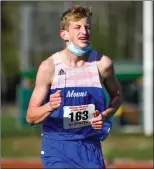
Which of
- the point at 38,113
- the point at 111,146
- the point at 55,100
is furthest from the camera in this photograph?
the point at 111,146

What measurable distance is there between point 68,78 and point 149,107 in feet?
50.2

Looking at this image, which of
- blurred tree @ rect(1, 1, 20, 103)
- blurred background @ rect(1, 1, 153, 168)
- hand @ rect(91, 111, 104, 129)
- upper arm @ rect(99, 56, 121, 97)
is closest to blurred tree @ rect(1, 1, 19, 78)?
blurred tree @ rect(1, 1, 20, 103)

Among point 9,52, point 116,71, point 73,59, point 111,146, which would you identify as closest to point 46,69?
point 73,59

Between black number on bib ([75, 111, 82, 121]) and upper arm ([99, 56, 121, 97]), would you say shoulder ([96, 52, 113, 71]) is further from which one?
black number on bib ([75, 111, 82, 121])

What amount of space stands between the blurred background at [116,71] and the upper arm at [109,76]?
171 centimetres

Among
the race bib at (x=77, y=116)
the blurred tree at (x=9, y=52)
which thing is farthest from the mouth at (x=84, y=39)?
the blurred tree at (x=9, y=52)

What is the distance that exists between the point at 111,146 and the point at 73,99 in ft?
37.5

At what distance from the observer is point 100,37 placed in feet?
106

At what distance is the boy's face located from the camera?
5886 mm

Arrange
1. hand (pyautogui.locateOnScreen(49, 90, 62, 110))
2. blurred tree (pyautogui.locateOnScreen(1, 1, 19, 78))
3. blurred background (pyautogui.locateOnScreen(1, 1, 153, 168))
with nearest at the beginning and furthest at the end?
1. hand (pyautogui.locateOnScreen(49, 90, 62, 110))
2. blurred background (pyautogui.locateOnScreen(1, 1, 153, 168))
3. blurred tree (pyautogui.locateOnScreen(1, 1, 19, 78))

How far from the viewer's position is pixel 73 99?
5.94 meters

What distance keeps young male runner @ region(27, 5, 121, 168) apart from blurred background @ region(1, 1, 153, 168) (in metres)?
1.85

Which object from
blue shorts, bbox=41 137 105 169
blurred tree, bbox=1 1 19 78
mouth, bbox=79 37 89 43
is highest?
blurred tree, bbox=1 1 19 78

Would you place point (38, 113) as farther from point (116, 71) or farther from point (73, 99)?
point (116, 71)
